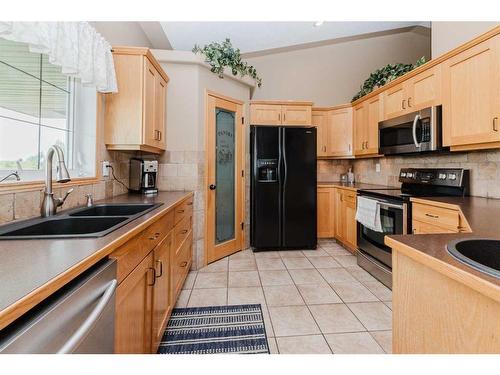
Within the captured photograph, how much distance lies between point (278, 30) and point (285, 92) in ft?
3.68

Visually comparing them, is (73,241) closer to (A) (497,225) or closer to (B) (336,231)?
(A) (497,225)

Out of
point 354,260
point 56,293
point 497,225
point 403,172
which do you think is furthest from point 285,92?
point 56,293

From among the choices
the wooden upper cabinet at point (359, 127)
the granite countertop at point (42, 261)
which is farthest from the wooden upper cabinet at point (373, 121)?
the granite countertop at point (42, 261)

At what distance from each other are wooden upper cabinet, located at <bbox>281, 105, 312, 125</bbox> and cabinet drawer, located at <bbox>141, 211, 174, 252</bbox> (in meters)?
2.53

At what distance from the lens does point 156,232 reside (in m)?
1.48

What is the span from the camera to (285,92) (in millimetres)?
4555

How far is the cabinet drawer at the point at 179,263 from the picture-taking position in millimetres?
1972

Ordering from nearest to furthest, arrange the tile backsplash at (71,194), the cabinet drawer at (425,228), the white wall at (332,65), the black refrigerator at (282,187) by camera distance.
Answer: the tile backsplash at (71,194) < the cabinet drawer at (425,228) < the black refrigerator at (282,187) < the white wall at (332,65)

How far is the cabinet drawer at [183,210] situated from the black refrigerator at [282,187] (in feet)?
3.47

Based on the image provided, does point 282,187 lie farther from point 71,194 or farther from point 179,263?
point 71,194

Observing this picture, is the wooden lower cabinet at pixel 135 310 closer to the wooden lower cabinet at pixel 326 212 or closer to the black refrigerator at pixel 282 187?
the black refrigerator at pixel 282 187

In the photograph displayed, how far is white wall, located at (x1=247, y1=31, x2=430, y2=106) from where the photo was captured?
178 inches
